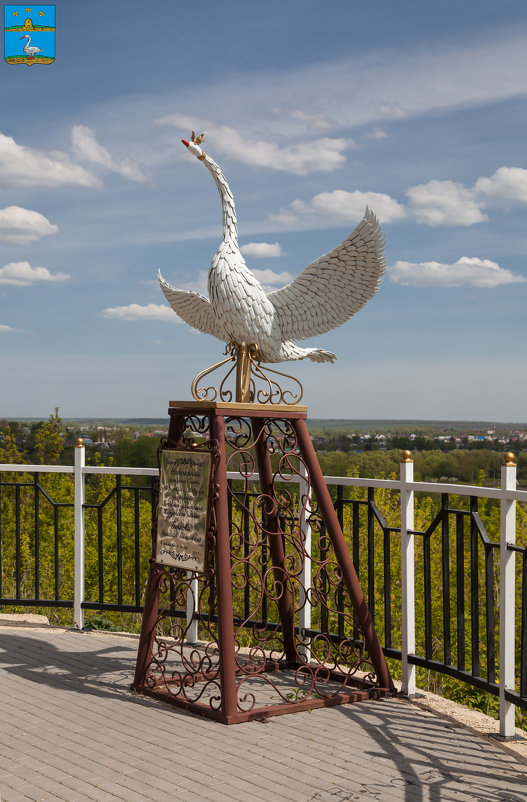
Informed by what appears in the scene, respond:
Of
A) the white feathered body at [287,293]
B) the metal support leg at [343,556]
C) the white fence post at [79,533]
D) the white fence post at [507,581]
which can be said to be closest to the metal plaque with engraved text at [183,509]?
the metal support leg at [343,556]

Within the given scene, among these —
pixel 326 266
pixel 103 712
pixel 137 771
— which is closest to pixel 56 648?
pixel 103 712

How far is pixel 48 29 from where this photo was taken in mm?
10203

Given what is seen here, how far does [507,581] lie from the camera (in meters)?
4.38

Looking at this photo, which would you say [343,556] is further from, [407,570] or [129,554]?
[129,554]

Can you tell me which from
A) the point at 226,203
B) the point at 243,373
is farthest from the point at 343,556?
the point at 226,203

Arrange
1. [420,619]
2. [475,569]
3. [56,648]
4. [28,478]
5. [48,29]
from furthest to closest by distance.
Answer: [420,619] < [28,478] < [48,29] < [56,648] < [475,569]

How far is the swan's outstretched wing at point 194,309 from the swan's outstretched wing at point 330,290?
1.43 ft

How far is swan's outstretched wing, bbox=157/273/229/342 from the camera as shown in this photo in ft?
17.7

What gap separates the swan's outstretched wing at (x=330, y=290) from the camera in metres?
5.15

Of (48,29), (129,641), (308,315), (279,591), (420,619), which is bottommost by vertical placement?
(420,619)

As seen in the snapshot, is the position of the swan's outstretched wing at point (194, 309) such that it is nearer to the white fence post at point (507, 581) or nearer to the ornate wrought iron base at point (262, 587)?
the ornate wrought iron base at point (262, 587)

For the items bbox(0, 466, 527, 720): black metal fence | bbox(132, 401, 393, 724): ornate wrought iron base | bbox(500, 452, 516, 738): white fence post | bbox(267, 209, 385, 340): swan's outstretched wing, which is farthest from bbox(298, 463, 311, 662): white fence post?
bbox(500, 452, 516, 738): white fence post

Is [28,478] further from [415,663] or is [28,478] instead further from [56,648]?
[415,663]

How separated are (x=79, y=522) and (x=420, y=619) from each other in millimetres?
17403
